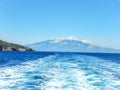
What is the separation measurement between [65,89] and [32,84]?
2.71m

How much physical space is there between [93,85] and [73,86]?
1548mm

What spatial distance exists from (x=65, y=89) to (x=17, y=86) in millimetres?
3193

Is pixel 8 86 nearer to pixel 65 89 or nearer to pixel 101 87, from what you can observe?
pixel 65 89

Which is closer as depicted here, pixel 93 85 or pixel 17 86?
pixel 17 86

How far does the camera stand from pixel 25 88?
778 inches

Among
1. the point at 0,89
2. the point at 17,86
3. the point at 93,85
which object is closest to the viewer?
the point at 0,89

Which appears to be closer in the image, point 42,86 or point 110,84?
point 42,86

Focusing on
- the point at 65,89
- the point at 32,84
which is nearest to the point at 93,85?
the point at 65,89

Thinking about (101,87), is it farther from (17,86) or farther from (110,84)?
(17,86)

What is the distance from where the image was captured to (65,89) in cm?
1998

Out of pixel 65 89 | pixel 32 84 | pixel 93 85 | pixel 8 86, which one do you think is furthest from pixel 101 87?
pixel 8 86

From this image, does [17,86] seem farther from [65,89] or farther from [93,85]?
[93,85]

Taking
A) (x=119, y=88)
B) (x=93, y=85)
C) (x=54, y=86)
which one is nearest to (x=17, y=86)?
(x=54, y=86)

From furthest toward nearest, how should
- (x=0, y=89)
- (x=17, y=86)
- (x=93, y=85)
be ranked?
(x=93, y=85) → (x=17, y=86) → (x=0, y=89)
